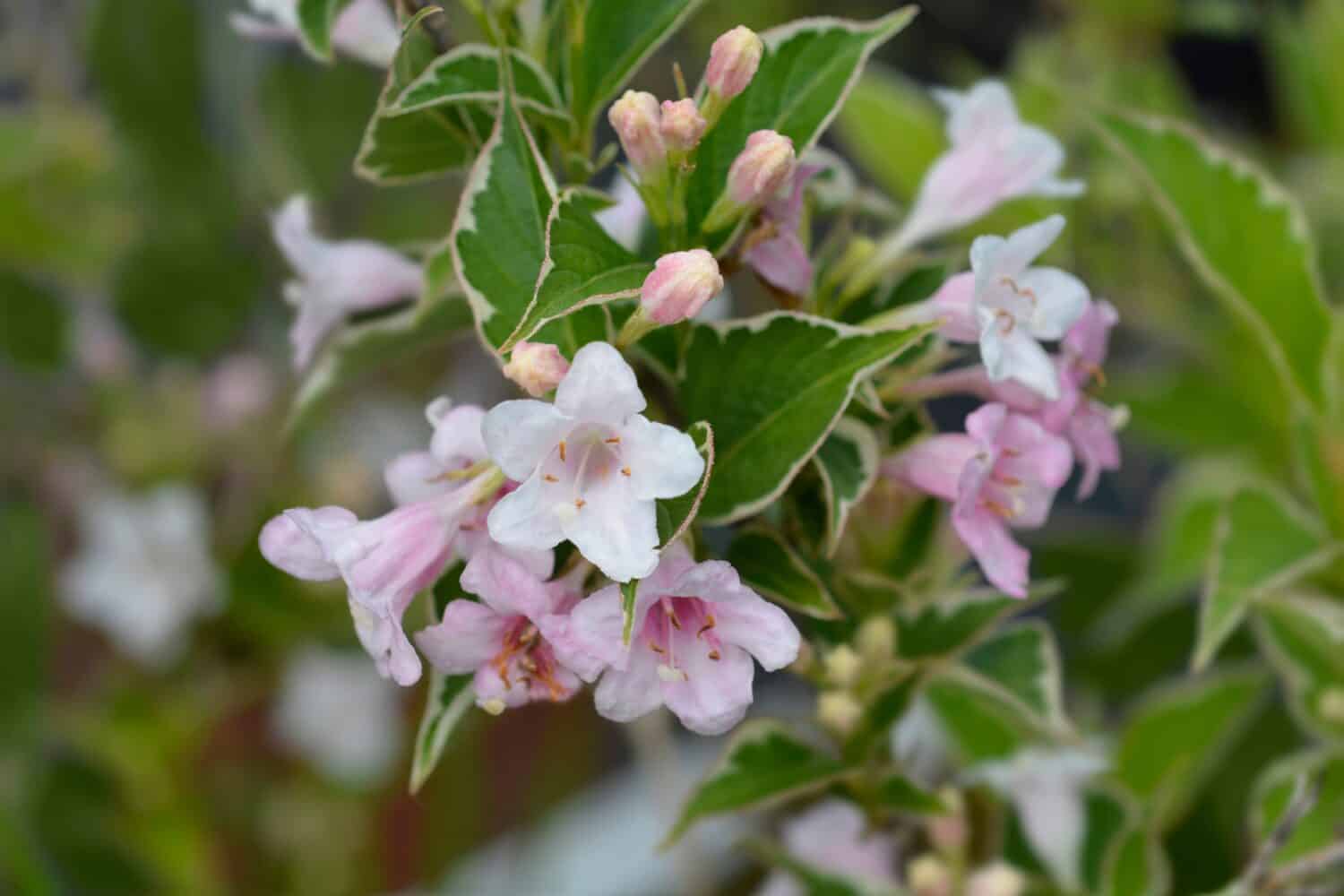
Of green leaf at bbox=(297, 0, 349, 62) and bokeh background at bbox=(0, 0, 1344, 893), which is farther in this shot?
bokeh background at bbox=(0, 0, 1344, 893)

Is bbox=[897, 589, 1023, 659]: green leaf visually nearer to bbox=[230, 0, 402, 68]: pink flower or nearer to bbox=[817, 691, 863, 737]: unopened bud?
bbox=[817, 691, 863, 737]: unopened bud

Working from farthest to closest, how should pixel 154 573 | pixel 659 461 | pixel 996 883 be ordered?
pixel 154 573 < pixel 996 883 < pixel 659 461

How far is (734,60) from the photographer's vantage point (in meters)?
0.44

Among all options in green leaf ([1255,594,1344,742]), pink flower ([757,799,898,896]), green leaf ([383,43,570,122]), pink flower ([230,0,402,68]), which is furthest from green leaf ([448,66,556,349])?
green leaf ([1255,594,1344,742])

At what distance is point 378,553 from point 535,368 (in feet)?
0.29

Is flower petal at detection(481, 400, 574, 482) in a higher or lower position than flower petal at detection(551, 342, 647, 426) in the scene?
lower

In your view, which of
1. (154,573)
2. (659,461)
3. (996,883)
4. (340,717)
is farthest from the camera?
(340,717)

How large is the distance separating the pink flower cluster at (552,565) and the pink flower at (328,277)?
13 cm

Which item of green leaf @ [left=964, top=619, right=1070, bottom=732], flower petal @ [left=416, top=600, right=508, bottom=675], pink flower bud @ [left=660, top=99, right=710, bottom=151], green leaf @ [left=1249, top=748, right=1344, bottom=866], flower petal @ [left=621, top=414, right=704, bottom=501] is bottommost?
green leaf @ [left=1249, top=748, right=1344, bottom=866]

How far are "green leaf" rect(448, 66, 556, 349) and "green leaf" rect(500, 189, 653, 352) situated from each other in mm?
25

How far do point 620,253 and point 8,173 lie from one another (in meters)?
0.87

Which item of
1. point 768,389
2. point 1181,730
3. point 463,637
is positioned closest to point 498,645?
point 463,637

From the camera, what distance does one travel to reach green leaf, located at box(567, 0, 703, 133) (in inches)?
20.0

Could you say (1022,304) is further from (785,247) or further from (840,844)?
(840,844)
